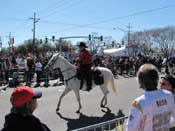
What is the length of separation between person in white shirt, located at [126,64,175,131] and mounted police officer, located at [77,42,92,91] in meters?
8.36

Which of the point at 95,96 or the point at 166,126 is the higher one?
the point at 166,126

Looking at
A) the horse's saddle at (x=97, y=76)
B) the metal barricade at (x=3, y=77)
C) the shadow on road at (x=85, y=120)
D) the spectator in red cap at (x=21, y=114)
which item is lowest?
the shadow on road at (x=85, y=120)

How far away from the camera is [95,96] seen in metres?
15.9

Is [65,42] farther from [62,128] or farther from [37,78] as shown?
[62,128]

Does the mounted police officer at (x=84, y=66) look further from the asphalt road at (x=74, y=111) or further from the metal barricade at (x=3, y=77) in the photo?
the metal barricade at (x=3, y=77)

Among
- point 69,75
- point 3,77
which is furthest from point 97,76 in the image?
point 3,77

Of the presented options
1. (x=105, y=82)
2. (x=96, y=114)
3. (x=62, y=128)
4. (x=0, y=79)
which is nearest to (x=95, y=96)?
(x=105, y=82)

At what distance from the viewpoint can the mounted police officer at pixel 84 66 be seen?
12.1 metres

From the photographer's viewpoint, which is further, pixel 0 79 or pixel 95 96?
pixel 0 79

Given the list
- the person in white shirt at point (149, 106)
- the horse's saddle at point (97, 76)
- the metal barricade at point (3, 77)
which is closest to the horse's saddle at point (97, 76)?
the horse's saddle at point (97, 76)

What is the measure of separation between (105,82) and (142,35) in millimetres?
86438

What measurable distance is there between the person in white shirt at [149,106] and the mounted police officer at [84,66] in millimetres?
8361

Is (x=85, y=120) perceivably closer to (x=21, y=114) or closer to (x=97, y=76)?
(x=97, y=76)

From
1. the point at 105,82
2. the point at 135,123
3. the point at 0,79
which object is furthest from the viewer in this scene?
the point at 0,79
